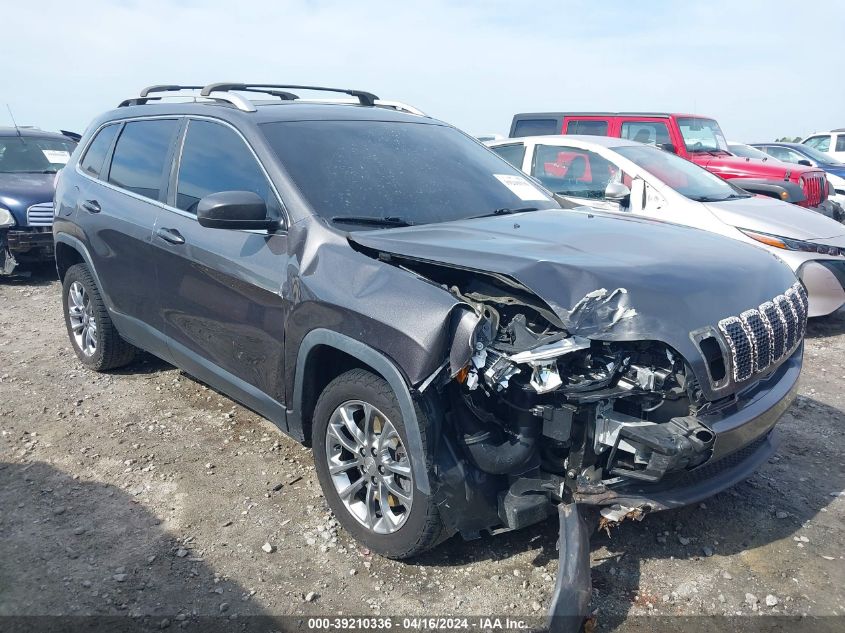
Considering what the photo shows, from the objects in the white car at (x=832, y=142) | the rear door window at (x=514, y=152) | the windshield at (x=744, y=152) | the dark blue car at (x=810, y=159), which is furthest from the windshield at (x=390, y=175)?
the white car at (x=832, y=142)

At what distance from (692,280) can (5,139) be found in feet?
32.1

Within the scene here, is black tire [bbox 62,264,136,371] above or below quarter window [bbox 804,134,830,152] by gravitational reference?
below

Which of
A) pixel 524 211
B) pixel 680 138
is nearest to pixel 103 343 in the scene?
pixel 524 211

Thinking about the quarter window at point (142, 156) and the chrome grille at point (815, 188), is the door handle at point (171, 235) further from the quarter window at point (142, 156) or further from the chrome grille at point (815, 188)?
the chrome grille at point (815, 188)

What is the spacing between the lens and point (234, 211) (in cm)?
322

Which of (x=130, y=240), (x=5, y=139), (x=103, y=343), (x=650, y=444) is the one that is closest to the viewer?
(x=650, y=444)

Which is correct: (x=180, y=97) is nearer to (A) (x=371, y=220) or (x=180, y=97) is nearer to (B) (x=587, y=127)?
(A) (x=371, y=220)

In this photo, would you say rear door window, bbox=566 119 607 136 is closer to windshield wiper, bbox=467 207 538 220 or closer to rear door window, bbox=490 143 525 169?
rear door window, bbox=490 143 525 169

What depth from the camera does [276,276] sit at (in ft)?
10.9

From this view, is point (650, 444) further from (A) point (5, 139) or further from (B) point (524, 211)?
(A) point (5, 139)

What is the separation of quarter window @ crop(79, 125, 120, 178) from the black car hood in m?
2.73

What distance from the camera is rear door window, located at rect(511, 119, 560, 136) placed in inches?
414

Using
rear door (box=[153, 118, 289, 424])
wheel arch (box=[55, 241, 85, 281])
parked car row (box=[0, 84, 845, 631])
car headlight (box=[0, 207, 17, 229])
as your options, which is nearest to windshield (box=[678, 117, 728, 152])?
parked car row (box=[0, 84, 845, 631])

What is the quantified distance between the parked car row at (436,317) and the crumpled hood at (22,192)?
4.46 m
